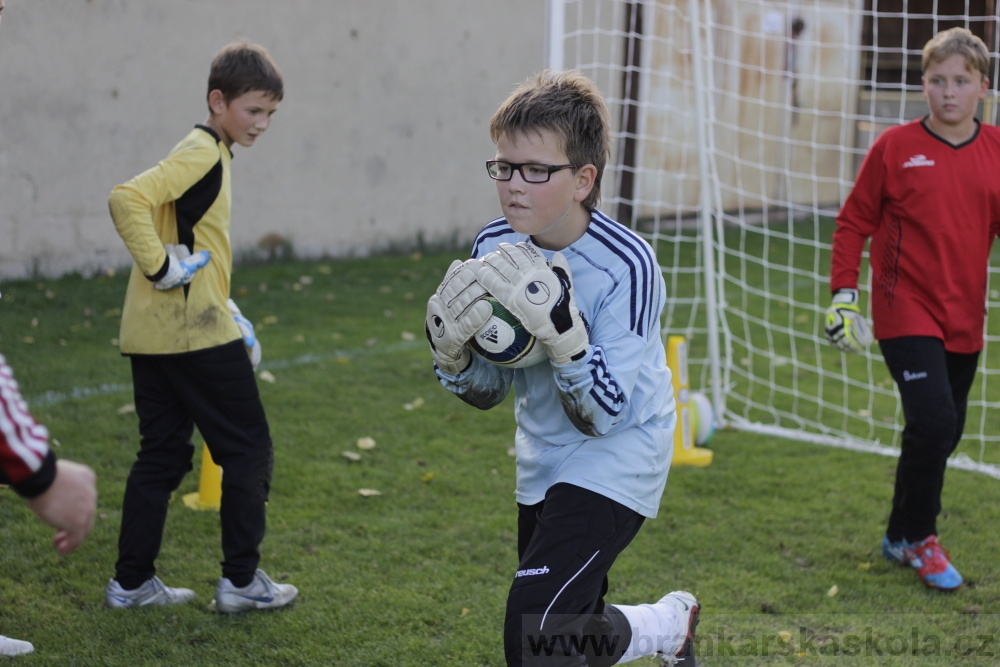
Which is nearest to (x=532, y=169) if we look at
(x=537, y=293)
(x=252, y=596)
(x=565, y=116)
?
(x=565, y=116)

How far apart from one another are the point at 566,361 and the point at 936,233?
2.24 m

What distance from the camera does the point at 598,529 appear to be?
8.18ft

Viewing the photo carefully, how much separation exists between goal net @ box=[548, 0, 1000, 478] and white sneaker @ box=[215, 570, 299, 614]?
9.32ft

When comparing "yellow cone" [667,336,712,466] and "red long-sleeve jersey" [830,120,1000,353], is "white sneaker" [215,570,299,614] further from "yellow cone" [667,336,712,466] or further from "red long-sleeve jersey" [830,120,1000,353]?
"red long-sleeve jersey" [830,120,1000,353]

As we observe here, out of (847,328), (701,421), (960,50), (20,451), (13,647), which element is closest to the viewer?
(20,451)

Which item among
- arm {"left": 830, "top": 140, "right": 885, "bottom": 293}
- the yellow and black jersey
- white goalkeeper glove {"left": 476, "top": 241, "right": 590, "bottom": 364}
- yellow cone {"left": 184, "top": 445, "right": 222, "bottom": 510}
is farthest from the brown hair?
arm {"left": 830, "top": 140, "right": 885, "bottom": 293}

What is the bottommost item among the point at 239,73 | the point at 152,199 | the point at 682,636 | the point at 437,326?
the point at 682,636

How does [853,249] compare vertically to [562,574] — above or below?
above

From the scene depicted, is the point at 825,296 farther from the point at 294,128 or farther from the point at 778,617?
the point at 778,617

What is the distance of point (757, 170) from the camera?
14359 millimetres

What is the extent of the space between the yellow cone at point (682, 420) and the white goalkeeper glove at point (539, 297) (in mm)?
2952

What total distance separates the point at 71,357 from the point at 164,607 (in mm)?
3679

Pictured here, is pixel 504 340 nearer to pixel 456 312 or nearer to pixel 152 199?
pixel 456 312

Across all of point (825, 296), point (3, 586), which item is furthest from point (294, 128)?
point (3, 586)
